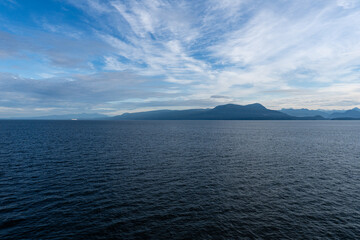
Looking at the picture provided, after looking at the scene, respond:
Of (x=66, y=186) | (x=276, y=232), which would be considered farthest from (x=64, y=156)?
(x=276, y=232)

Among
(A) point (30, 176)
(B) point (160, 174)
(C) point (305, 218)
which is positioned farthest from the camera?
(B) point (160, 174)

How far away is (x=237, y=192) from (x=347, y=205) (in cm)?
1692

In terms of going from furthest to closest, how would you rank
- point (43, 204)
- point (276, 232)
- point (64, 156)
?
point (64, 156) → point (43, 204) → point (276, 232)

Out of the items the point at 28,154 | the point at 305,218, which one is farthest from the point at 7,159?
the point at 305,218

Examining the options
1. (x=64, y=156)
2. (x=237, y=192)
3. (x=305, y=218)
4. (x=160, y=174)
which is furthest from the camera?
(x=64, y=156)

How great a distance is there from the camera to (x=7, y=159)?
191ft

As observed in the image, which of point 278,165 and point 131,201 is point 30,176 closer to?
point 131,201

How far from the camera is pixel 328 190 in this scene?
120 feet

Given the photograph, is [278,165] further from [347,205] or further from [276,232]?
[276,232]

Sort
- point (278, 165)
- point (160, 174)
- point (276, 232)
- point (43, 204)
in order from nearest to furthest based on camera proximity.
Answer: point (276, 232) < point (43, 204) < point (160, 174) < point (278, 165)

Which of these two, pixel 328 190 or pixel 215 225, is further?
pixel 328 190

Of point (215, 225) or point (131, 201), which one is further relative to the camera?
point (131, 201)

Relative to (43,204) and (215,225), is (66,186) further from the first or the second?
(215,225)

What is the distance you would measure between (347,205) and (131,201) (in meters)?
34.9
